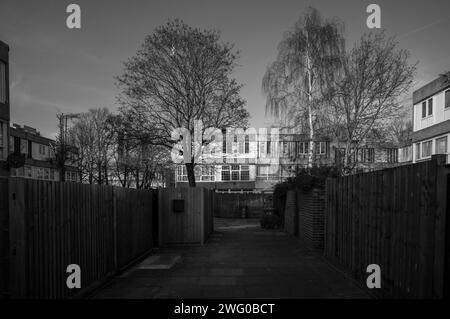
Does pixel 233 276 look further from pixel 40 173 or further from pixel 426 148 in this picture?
pixel 40 173

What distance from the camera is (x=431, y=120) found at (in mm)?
27750

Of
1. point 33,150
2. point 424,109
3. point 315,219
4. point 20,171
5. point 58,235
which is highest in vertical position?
point 424,109

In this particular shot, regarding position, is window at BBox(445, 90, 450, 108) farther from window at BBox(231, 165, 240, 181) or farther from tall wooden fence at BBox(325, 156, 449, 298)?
window at BBox(231, 165, 240, 181)

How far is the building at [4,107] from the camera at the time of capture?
65.7 feet

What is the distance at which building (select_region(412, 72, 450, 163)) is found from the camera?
25891mm

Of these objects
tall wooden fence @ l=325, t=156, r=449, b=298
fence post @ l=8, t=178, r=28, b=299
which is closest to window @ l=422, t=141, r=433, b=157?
tall wooden fence @ l=325, t=156, r=449, b=298

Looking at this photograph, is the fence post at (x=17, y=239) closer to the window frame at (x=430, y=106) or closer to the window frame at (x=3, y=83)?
the window frame at (x=3, y=83)

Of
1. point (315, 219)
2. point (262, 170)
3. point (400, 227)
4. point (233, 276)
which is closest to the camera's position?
point (400, 227)

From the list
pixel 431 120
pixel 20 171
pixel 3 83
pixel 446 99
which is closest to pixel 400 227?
pixel 3 83

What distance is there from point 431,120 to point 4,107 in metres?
29.4

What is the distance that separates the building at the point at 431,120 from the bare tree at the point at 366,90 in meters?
7.58

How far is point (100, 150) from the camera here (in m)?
41.2
